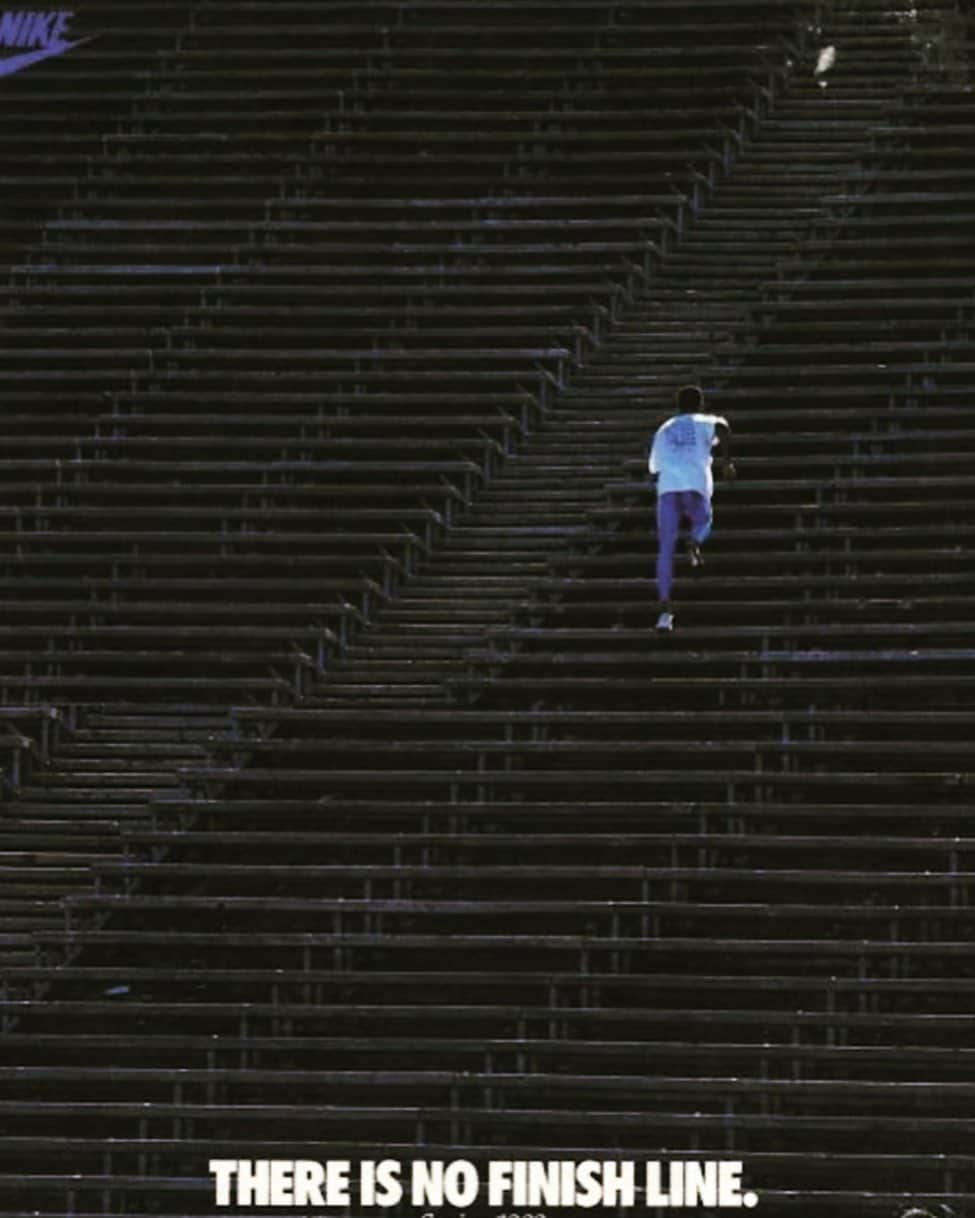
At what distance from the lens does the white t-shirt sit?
1767 centimetres

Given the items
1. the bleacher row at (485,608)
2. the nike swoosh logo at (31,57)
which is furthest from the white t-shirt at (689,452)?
the nike swoosh logo at (31,57)

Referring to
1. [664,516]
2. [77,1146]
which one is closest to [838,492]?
[664,516]

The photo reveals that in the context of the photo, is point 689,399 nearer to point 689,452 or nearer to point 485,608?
point 689,452

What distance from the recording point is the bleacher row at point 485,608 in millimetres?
16875

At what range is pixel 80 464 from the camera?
2112 cm

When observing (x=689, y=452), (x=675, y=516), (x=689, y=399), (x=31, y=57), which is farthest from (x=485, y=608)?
(x=31, y=57)

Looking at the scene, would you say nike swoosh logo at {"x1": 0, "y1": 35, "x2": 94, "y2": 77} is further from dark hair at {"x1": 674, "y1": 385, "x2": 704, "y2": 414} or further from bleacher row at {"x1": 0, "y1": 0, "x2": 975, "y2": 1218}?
dark hair at {"x1": 674, "y1": 385, "x2": 704, "y2": 414}

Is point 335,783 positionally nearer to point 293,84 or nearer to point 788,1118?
point 788,1118

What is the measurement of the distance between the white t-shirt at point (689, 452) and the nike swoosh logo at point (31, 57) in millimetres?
8782

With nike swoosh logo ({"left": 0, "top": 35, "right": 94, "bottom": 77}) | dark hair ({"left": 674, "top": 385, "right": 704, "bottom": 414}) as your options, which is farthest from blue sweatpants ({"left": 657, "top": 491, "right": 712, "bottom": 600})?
nike swoosh logo ({"left": 0, "top": 35, "right": 94, "bottom": 77})

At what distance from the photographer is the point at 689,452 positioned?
17.7 m

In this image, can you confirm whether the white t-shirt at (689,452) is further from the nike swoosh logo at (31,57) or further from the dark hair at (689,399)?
the nike swoosh logo at (31,57)

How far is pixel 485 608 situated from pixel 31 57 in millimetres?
7120

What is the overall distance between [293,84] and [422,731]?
6.98 metres
